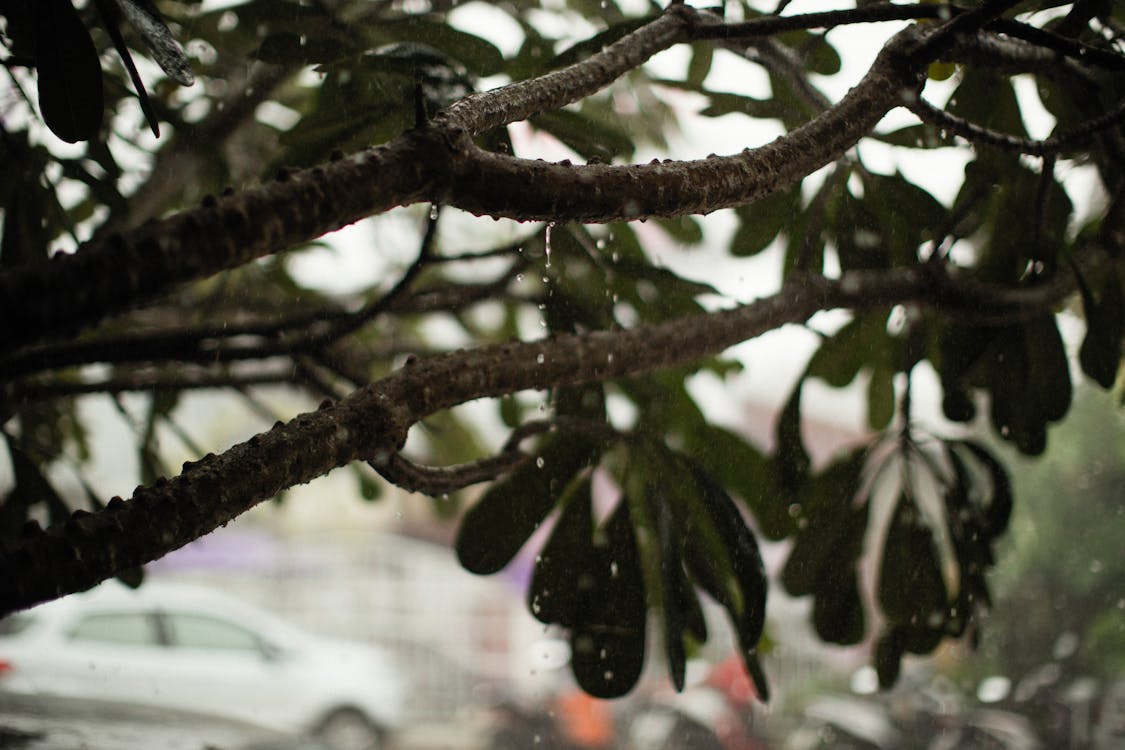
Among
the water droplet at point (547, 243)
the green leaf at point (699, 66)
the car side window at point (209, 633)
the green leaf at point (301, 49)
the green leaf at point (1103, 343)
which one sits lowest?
the car side window at point (209, 633)

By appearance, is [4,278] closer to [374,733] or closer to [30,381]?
[30,381]

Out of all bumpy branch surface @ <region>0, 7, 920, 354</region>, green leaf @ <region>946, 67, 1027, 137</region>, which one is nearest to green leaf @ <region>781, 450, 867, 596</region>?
green leaf @ <region>946, 67, 1027, 137</region>

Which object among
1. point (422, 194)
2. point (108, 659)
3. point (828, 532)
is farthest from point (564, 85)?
point (108, 659)

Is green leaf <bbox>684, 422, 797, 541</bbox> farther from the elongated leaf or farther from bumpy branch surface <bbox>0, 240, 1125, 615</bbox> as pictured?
the elongated leaf

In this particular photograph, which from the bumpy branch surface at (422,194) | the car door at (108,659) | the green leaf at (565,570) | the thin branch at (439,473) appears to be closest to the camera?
the bumpy branch surface at (422,194)

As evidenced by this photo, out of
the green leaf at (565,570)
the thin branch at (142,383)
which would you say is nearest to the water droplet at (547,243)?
the green leaf at (565,570)

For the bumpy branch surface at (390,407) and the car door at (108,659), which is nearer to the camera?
the bumpy branch surface at (390,407)

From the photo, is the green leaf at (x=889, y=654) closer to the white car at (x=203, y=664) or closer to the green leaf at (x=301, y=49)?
the white car at (x=203, y=664)

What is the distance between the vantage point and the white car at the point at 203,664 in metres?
1.04

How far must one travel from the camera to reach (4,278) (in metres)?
0.33

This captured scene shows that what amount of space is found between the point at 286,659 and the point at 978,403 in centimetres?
90

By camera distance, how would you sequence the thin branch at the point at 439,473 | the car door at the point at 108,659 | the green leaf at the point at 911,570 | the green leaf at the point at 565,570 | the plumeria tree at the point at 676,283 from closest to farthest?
the thin branch at the point at 439,473, the plumeria tree at the point at 676,283, the green leaf at the point at 565,570, the green leaf at the point at 911,570, the car door at the point at 108,659

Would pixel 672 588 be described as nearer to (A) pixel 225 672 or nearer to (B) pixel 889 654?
(B) pixel 889 654

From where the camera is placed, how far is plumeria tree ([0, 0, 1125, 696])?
713 mm
